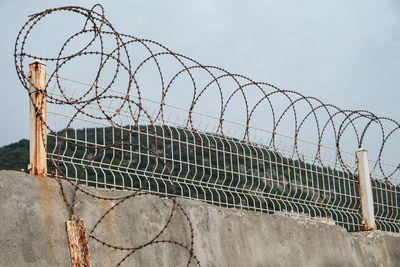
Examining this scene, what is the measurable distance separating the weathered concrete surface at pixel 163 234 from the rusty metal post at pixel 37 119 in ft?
0.55

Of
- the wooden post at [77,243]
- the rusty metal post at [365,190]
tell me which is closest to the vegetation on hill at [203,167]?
the rusty metal post at [365,190]

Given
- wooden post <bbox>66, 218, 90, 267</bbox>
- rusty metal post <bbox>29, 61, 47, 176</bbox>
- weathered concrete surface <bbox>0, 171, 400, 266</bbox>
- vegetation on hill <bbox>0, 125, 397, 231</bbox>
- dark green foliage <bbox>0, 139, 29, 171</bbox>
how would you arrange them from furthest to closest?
dark green foliage <bbox>0, 139, 29, 171</bbox> → vegetation on hill <bbox>0, 125, 397, 231</bbox> → rusty metal post <bbox>29, 61, 47, 176</bbox> → wooden post <bbox>66, 218, 90, 267</bbox> → weathered concrete surface <bbox>0, 171, 400, 266</bbox>

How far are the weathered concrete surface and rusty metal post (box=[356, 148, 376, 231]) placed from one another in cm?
20

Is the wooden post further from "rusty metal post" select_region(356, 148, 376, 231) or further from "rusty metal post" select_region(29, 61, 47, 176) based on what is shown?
"rusty metal post" select_region(356, 148, 376, 231)

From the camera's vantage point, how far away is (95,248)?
16.9 feet

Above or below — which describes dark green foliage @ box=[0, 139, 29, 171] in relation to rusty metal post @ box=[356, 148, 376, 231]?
above

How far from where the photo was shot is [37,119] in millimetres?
5188

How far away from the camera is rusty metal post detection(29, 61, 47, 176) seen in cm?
509

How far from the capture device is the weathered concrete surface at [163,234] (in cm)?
471

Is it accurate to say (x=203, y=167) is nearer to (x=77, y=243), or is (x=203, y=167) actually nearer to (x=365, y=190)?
(x=77, y=243)

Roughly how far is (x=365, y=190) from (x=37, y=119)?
5.07 meters

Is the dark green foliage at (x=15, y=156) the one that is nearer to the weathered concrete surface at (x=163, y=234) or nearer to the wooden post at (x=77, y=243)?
the weathered concrete surface at (x=163, y=234)

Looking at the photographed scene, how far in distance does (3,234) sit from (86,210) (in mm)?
823

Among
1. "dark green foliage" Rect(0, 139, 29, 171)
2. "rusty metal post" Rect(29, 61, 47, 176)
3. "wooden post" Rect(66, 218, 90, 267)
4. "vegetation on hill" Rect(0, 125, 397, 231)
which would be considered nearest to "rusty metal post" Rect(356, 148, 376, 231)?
"vegetation on hill" Rect(0, 125, 397, 231)
